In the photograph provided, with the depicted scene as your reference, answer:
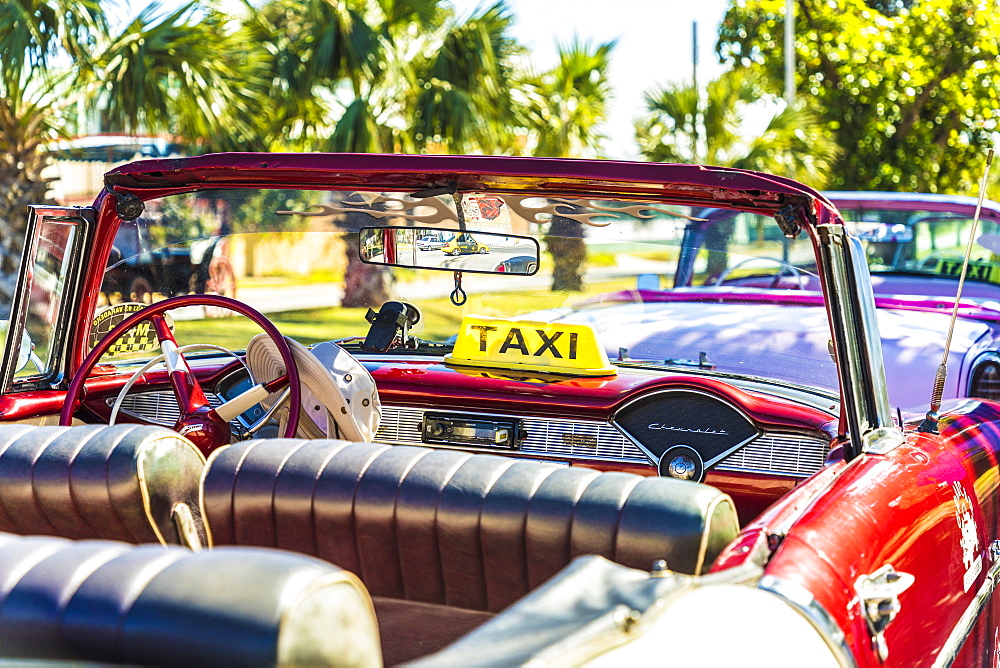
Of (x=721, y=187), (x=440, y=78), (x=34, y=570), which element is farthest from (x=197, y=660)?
(x=440, y=78)

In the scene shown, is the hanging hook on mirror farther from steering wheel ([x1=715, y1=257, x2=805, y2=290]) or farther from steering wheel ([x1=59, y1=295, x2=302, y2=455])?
steering wheel ([x1=715, y1=257, x2=805, y2=290])

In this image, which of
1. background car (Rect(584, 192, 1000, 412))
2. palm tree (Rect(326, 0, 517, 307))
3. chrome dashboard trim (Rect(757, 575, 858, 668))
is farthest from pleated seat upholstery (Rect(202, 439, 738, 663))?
palm tree (Rect(326, 0, 517, 307))

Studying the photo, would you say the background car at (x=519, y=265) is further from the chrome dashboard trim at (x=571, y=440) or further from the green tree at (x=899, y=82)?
the green tree at (x=899, y=82)

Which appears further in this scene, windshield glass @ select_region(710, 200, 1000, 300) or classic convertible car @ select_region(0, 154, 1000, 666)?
windshield glass @ select_region(710, 200, 1000, 300)

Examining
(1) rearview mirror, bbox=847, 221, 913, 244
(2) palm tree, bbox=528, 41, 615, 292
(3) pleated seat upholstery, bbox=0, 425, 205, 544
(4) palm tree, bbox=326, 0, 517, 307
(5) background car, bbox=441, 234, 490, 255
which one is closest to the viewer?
(3) pleated seat upholstery, bbox=0, 425, 205, 544

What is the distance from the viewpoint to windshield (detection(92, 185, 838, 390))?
2783 mm

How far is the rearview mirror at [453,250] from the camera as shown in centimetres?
286

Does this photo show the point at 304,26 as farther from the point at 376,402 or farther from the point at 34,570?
the point at 34,570

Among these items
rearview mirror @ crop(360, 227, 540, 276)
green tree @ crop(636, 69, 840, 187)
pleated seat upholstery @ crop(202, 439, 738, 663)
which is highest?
green tree @ crop(636, 69, 840, 187)

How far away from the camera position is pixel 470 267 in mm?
2877

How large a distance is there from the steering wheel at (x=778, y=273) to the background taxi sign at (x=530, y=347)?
54 cm

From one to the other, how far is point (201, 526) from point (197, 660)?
103 cm

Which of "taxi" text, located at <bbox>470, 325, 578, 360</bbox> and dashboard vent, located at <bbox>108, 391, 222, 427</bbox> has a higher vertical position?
"taxi" text, located at <bbox>470, 325, 578, 360</bbox>

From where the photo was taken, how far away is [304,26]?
11.8 m
